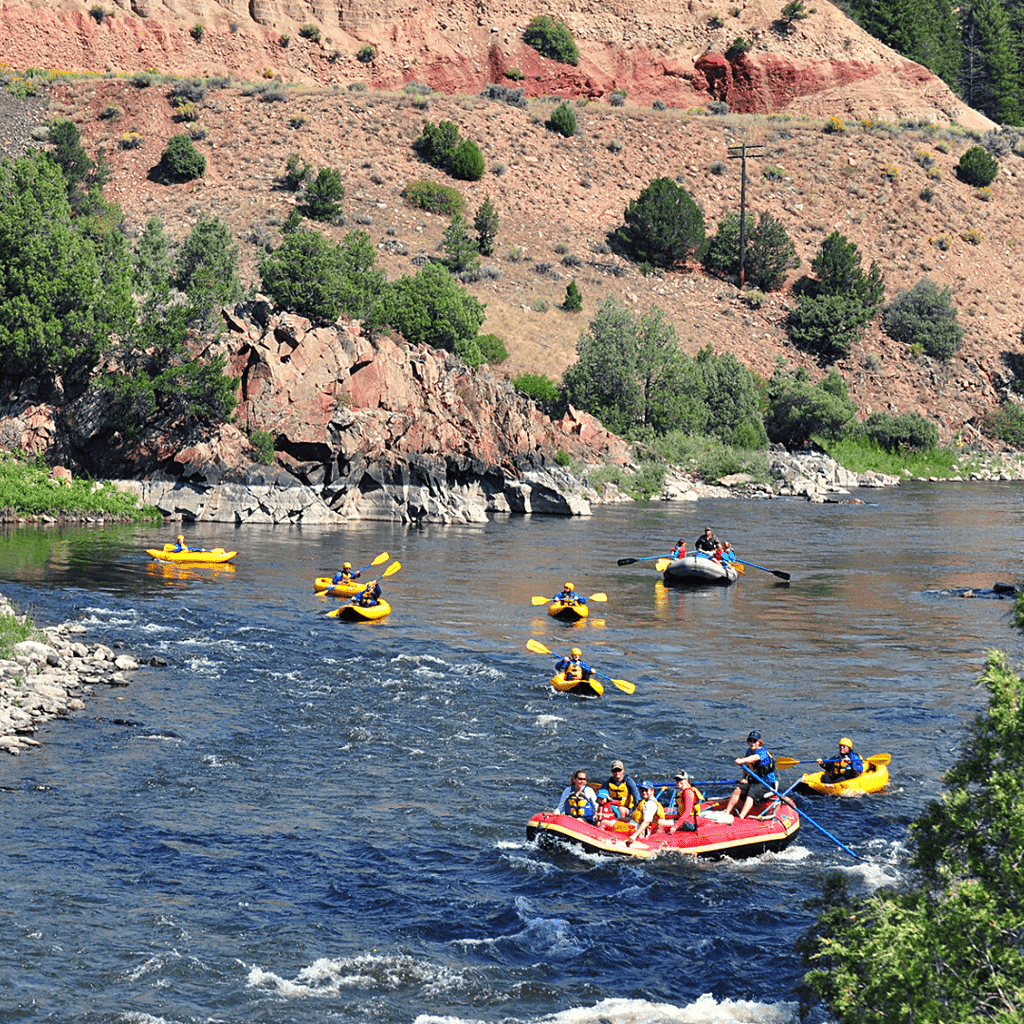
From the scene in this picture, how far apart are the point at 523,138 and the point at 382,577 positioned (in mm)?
76549

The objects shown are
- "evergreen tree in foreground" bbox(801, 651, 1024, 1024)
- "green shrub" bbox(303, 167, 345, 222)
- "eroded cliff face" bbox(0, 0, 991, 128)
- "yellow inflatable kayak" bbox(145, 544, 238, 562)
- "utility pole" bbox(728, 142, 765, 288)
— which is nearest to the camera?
"evergreen tree in foreground" bbox(801, 651, 1024, 1024)

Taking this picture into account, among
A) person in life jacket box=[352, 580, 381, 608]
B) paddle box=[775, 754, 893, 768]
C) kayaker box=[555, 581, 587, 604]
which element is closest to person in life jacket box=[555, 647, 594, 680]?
paddle box=[775, 754, 893, 768]

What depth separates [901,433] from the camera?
8931 centimetres

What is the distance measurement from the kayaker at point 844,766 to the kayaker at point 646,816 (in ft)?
12.7

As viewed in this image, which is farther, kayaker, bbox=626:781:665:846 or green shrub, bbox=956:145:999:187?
green shrub, bbox=956:145:999:187

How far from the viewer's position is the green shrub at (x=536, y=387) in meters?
77.9

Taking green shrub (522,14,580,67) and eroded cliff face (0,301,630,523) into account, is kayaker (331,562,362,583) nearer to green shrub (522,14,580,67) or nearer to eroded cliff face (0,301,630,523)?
eroded cliff face (0,301,630,523)

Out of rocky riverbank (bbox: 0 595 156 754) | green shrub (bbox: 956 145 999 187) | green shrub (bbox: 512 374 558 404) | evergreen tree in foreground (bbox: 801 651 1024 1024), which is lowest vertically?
rocky riverbank (bbox: 0 595 156 754)

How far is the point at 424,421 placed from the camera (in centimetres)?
6300

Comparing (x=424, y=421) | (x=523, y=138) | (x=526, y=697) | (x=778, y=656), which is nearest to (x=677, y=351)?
(x=424, y=421)

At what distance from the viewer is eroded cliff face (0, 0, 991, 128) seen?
362 ft

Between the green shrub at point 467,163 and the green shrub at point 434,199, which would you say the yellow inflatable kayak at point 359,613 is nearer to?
the green shrub at point 434,199

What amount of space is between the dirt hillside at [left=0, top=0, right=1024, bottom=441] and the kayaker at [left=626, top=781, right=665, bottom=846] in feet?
216

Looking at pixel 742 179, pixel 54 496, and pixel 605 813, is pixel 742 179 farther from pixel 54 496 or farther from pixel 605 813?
pixel 605 813
